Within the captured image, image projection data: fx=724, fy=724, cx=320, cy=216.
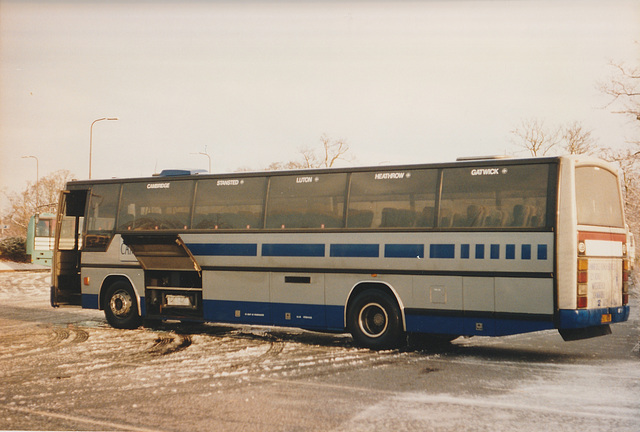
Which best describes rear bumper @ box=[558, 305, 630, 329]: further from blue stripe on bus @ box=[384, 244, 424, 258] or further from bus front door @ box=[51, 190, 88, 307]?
bus front door @ box=[51, 190, 88, 307]

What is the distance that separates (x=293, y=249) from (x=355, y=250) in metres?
1.22

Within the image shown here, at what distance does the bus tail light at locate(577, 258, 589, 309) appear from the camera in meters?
10.4

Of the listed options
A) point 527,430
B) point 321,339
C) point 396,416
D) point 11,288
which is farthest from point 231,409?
point 11,288

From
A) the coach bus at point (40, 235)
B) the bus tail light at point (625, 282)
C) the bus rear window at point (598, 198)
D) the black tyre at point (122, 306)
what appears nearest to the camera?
the bus rear window at point (598, 198)

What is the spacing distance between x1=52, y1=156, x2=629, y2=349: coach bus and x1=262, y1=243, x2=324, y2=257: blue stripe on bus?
0.8 inches

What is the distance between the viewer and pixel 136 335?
542 inches

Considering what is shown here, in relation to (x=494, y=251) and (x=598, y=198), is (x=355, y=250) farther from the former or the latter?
(x=598, y=198)

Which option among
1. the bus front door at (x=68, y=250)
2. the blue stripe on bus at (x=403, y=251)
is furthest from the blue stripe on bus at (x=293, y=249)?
the bus front door at (x=68, y=250)

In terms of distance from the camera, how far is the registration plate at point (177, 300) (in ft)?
46.3

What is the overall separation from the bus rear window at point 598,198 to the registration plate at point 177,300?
24.4 feet

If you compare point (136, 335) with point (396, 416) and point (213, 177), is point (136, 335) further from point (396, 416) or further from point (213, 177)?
point (396, 416)

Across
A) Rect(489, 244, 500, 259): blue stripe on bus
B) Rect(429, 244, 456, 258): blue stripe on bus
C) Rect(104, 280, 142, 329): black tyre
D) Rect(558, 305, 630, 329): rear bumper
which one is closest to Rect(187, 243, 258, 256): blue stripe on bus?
Rect(104, 280, 142, 329): black tyre

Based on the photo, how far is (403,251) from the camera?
1172 centimetres

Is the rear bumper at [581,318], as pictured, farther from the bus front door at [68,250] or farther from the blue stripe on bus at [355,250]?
the bus front door at [68,250]
